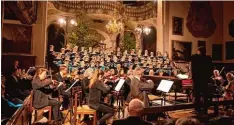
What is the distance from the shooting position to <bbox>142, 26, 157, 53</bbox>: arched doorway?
749 inches

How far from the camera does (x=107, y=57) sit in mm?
11023

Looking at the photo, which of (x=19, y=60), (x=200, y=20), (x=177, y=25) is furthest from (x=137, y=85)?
(x=200, y=20)

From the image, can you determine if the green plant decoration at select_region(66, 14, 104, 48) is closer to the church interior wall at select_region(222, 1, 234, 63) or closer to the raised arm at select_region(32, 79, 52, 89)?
Answer: the raised arm at select_region(32, 79, 52, 89)

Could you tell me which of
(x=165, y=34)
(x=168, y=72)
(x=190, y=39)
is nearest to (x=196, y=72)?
(x=168, y=72)

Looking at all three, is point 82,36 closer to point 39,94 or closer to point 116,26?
point 116,26

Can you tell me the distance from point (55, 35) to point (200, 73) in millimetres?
12259

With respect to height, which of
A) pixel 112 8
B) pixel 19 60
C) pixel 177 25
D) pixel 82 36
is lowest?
pixel 19 60

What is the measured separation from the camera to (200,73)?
658cm

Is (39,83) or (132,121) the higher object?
(39,83)

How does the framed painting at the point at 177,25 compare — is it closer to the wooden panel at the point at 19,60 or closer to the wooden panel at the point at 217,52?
the wooden panel at the point at 217,52

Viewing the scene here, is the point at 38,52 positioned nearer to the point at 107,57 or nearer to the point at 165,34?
the point at 107,57

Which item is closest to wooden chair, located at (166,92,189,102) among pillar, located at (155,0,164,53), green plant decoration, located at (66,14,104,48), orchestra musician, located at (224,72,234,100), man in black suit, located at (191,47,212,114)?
orchestra musician, located at (224,72,234,100)

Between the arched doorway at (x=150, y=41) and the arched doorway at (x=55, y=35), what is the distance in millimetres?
5897

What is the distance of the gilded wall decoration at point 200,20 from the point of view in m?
16.9
